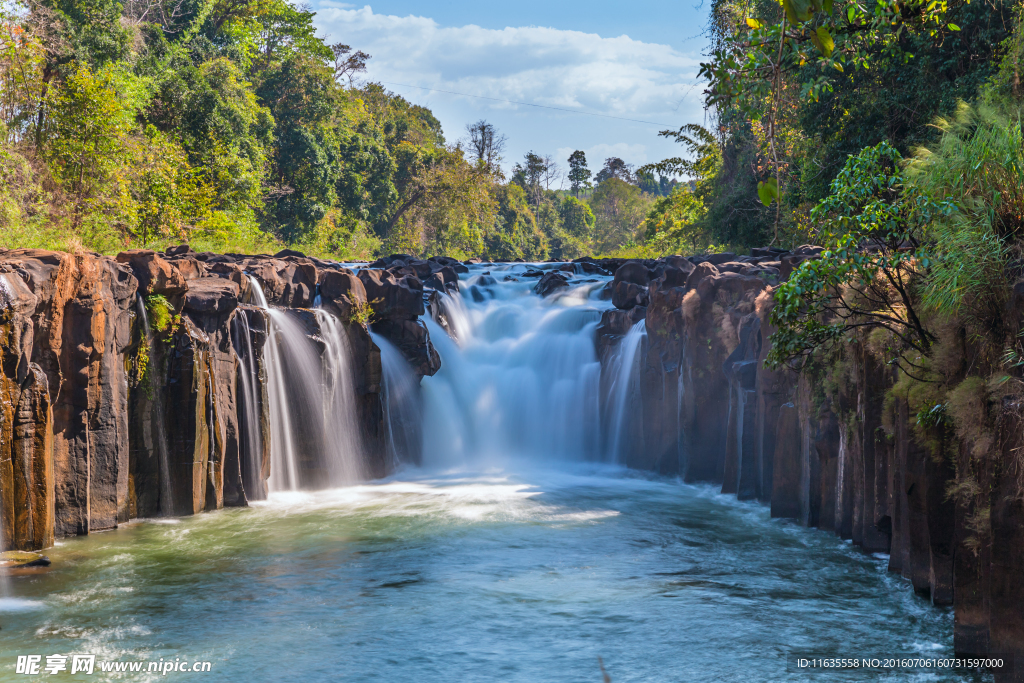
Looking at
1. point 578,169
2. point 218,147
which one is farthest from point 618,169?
point 218,147

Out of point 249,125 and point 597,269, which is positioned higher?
point 249,125

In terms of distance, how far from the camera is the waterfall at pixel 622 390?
56.0 feet

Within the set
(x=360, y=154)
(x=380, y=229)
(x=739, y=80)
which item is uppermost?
(x=360, y=154)

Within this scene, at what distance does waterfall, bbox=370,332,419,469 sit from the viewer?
657 inches

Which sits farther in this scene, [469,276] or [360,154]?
[360,154]

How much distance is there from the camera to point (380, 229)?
47.9 meters

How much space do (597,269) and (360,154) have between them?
2266 centimetres

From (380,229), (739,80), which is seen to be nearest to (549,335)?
(739,80)

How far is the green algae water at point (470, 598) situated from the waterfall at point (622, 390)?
13.6ft

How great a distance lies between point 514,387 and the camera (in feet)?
62.4

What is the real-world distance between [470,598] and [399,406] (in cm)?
832

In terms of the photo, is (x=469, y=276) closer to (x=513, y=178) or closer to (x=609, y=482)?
(x=609, y=482)

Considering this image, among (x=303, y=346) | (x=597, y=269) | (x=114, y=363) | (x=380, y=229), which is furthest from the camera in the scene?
(x=380, y=229)

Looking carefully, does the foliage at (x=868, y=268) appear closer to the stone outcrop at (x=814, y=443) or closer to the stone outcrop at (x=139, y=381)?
the stone outcrop at (x=814, y=443)
